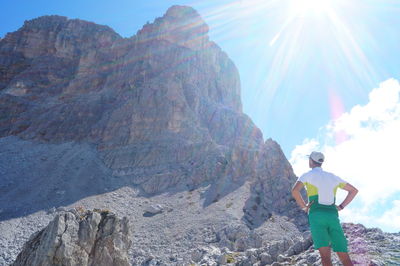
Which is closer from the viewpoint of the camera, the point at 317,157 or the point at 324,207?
the point at 324,207

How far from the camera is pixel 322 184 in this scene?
804 centimetres

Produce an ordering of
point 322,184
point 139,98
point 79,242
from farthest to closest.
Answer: point 139,98, point 79,242, point 322,184

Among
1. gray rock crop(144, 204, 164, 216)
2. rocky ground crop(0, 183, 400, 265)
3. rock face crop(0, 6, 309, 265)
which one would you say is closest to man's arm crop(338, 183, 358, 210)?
rock face crop(0, 6, 309, 265)

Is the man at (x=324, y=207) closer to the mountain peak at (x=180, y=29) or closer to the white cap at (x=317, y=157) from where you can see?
the white cap at (x=317, y=157)

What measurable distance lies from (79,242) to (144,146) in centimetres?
6627

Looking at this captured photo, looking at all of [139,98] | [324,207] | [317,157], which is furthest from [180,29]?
[324,207]

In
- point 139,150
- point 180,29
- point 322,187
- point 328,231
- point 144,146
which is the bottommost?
point 328,231

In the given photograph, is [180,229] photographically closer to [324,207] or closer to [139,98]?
[324,207]

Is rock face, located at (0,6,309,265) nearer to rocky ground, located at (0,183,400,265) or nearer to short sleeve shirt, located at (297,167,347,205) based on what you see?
rocky ground, located at (0,183,400,265)

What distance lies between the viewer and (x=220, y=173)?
70188mm

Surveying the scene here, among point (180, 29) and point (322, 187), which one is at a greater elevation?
point (180, 29)

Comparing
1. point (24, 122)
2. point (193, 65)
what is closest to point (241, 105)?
point (193, 65)

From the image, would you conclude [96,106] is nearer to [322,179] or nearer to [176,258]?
[176,258]

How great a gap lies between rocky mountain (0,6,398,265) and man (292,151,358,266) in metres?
8.91
